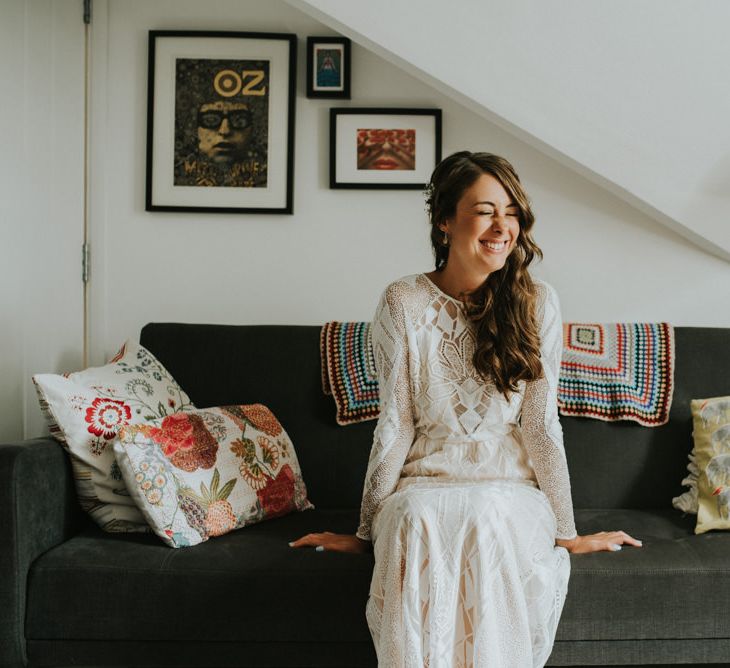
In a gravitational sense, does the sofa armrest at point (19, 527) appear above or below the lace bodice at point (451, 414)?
below

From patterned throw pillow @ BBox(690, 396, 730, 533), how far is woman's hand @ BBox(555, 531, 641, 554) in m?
0.23

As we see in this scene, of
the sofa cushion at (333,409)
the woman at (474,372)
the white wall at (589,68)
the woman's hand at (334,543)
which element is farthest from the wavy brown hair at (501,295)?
the white wall at (589,68)

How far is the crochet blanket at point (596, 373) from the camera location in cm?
230

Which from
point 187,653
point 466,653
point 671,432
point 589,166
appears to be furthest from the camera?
point 589,166

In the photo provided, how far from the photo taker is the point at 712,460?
2.13 meters

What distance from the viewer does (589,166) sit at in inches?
98.6

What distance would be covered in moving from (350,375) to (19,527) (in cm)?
95

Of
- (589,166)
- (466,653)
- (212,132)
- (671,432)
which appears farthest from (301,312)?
(466,653)

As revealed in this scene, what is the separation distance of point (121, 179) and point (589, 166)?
4.77 ft

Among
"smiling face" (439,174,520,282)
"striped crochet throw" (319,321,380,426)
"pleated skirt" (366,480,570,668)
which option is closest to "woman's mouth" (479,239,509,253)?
"smiling face" (439,174,520,282)

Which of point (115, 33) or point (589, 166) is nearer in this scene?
point (589, 166)

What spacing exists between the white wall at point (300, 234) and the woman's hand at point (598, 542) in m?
0.99

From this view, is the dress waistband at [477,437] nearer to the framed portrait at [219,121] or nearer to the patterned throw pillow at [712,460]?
the patterned throw pillow at [712,460]

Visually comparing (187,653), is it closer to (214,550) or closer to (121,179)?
(214,550)
